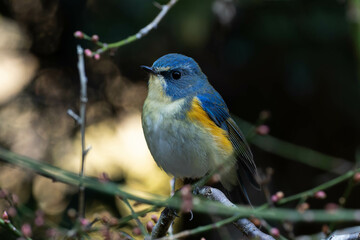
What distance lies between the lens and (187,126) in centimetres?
331

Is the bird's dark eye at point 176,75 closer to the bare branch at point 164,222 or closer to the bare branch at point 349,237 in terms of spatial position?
the bare branch at point 164,222

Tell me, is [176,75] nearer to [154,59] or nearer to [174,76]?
[174,76]

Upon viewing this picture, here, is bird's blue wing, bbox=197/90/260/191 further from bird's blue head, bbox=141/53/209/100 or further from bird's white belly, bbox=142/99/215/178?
bird's white belly, bbox=142/99/215/178

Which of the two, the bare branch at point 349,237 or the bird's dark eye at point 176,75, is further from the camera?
the bird's dark eye at point 176,75

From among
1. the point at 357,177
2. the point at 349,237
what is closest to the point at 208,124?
the point at 349,237

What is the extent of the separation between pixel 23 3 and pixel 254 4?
81.8 inches

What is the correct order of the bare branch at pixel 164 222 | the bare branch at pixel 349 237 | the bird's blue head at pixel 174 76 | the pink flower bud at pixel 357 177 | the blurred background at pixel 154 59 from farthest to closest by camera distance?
1. the blurred background at pixel 154 59
2. the bird's blue head at pixel 174 76
3. the bare branch at pixel 164 222
4. the bare branch at pixel 349 237
5. the pink flower bud at pixel 357 177

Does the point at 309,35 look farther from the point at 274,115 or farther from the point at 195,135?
the point at 195,135

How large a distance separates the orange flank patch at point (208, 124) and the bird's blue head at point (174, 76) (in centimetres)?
14

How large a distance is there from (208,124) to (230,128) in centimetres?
42

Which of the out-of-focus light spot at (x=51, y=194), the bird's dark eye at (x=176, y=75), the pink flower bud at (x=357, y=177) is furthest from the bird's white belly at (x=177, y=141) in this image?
the pink flower bud at (x=357, y=177)

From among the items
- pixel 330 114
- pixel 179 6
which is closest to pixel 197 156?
pixel 179 6

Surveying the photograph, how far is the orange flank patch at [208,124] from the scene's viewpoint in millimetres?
3402

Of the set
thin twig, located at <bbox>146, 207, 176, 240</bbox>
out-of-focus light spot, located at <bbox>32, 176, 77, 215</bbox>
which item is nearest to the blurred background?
out-of-focus light spot, located at <bbox>32, 176, 77, 215</bbox>
